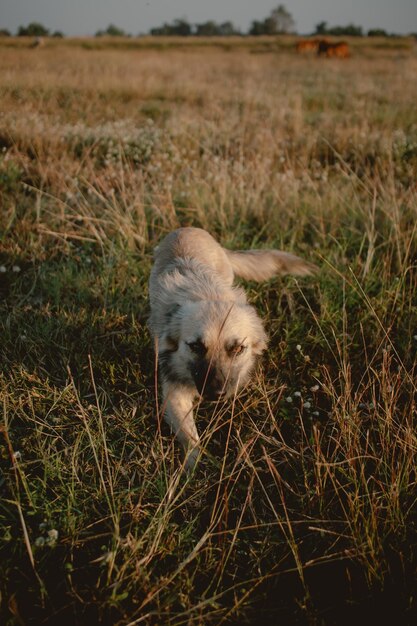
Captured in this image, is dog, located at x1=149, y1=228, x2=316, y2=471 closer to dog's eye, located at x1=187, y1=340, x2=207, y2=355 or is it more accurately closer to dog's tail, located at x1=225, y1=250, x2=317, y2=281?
dog's eye, located at x1=187, y1=340, x2=207, y2=355

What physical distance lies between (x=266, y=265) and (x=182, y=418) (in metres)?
1.56

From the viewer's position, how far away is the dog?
2.29 metres

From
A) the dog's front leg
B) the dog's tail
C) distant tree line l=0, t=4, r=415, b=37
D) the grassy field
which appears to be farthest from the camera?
distant tree line l=0, t=4, r=415, b=37

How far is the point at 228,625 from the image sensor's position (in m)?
1.50

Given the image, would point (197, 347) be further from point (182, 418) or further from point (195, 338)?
point (182, 418)

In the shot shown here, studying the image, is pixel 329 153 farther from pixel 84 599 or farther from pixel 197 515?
pixel 84 599

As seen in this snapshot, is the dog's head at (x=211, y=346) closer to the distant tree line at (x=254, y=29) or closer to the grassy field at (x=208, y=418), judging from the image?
the grassy field at (x=208, y=418)

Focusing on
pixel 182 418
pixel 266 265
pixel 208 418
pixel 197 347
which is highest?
pixel 266 265

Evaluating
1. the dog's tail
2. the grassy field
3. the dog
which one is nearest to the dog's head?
the dog

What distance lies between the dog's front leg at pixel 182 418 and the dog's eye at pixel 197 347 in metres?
0.25

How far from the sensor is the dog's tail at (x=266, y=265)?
10.9 ft

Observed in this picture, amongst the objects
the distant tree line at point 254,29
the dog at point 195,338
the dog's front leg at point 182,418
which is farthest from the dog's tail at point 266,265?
the distant tree line at point 254,29

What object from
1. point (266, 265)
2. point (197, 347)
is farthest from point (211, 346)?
point (266, 265)

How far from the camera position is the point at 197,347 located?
8.10ft
